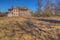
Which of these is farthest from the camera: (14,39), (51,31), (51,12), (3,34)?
(51,12)

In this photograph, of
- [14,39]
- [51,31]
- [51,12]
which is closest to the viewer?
[14,39]

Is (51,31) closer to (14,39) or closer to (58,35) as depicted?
(58,35)

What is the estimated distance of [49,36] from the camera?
6.66 m

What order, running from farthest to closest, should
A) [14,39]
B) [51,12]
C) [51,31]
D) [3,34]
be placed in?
1. [51,12]
2. [51,31]
3. [3,34]
4. [14,39]

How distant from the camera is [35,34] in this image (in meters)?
6.73

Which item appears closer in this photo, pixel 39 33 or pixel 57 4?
pixel 39 33

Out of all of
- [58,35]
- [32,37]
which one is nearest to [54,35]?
[58,35]

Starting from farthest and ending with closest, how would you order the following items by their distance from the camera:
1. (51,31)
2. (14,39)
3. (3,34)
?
(51,31) < (3,34) < (14,39)

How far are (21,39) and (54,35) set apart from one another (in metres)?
1.61

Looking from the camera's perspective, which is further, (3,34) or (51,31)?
(51,31)

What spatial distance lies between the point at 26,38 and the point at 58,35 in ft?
5.21

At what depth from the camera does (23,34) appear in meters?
6.53

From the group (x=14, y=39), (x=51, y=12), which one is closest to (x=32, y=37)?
(x=14, y=39)

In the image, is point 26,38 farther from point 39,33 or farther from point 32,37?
point 39,33
